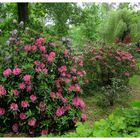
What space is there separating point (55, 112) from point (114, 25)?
14.5 metres

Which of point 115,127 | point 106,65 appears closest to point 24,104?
point 115,127

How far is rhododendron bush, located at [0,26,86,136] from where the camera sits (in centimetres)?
545

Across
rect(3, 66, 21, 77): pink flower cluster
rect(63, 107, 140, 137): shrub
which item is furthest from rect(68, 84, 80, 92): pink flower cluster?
rect(63, 107, 140, 137): shrub

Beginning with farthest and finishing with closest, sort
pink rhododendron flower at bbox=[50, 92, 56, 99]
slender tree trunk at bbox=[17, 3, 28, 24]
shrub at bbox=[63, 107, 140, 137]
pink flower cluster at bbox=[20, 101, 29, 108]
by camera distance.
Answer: slender tree trunk at bbox=[17, 3, 28, 24] → pink rhododendron flower at bbox=[50, 92, 56, 99] → pink flower cluster at bbox=[20, 101, 29, 108] → shrub at bbox=[63, 107, 140, 137]

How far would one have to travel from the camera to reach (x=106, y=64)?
8.48 meters

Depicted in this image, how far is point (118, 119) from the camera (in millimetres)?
2646

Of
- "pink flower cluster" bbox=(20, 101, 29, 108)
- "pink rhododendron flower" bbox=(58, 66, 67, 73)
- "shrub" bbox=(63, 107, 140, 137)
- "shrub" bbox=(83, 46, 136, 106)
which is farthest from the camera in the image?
"shrub" bbox=(83, 46, 136, 106)

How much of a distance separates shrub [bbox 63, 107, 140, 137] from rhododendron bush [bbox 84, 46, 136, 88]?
5634 millimetres

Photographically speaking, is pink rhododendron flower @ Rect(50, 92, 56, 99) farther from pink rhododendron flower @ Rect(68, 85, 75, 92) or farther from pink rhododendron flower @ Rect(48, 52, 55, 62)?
pink rhododendron flower @ Rect(48, 52, 55, 62)

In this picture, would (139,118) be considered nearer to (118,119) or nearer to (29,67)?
(118,119)

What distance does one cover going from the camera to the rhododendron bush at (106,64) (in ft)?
28.0

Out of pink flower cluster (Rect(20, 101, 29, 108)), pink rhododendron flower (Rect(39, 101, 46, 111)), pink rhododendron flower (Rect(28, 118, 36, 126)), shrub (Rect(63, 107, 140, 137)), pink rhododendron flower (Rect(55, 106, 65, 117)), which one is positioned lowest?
pink rhododendron flower (Rect(28, 118, 36, 126))

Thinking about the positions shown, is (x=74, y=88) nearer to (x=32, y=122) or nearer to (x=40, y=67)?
(x=40, y=67)

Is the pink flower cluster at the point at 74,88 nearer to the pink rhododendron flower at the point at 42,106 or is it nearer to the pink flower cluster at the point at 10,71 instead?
the pink rhododendron flower at the point at 42,106
